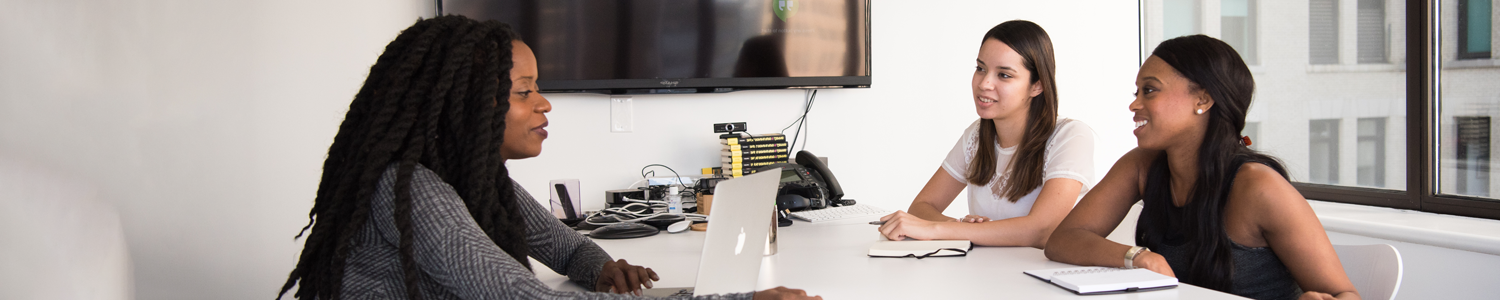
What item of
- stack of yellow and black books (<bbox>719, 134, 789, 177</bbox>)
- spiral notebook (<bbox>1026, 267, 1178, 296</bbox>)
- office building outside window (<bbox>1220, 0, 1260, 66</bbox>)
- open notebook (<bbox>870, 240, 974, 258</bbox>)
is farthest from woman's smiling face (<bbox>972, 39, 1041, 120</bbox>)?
office building outside window (<bbox>1220, 0, 1260, 66</bbox>)

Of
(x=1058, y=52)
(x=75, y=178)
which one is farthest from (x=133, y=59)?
(x=1058, y=52)

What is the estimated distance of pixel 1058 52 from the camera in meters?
3.51

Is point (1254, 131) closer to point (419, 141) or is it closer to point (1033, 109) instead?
point (1033, 109)

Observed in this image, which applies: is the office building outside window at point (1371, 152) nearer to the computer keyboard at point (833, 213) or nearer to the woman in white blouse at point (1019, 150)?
the woman in white blouse at point (1019, 150)

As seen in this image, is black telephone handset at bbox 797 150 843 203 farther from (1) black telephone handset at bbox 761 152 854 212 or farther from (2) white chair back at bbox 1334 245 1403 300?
(2) white chair back at bbox 1334 245 1403 300

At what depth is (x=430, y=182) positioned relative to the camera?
3.29 ft

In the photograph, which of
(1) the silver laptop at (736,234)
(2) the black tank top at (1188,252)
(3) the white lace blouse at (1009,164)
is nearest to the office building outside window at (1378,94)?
(3) the white lace blouse at (1009,164)

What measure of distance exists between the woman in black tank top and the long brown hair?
0.33 meters

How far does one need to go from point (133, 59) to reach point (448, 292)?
5.63ft

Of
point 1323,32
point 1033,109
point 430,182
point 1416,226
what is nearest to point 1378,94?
point 1323,32

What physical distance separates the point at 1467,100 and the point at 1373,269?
1547mm

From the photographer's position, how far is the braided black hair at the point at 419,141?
1011mm

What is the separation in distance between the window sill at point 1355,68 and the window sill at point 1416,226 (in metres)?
0.46

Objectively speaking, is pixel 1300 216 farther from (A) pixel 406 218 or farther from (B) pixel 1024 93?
(A) pixel 406 218
